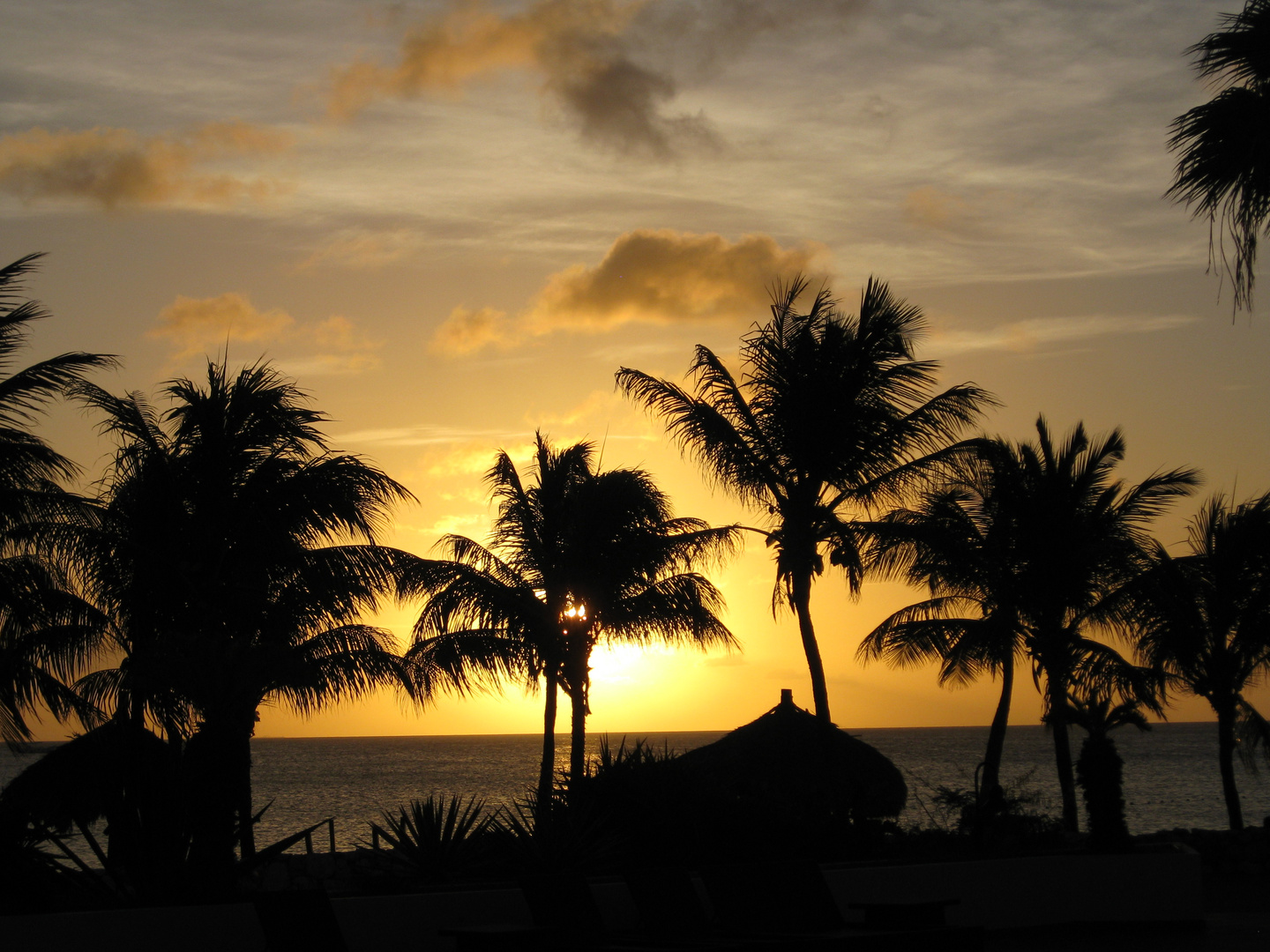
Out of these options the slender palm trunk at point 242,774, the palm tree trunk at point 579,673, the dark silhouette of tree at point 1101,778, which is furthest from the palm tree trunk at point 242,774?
the palm tree trunk at point 579,673

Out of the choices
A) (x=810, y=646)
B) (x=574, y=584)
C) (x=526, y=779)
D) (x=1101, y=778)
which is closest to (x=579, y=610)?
(x=574, y=584)

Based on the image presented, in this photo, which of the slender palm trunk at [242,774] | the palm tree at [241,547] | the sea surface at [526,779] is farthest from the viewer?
the sea surface at [526,779]

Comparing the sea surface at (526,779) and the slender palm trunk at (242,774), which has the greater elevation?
the slender palm trunk at (242,774)

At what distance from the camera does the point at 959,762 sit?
110625 millimetres

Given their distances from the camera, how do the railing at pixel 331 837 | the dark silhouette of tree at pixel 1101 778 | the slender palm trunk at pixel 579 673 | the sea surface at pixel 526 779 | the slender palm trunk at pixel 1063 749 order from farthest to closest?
the sea surface at pixel 526 779, the slender palm trunk at pixel 579 673, the slender palm trunk at pixel 1063 749, the dark silhouette of tree at pixel 1101 778, the railing at pixel 331 837

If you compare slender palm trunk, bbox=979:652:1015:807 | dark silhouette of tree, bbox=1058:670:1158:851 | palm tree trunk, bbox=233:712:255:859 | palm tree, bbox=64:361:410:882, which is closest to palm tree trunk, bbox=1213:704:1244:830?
Result: slender palm trunk, bbox=979:652:1015:807

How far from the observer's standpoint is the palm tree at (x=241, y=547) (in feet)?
49.3

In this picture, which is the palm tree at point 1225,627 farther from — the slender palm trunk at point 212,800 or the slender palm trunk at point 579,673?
the slender palm trunk at point 212,800

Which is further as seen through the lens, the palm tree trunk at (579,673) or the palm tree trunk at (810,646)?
the palm tree trunk at (579,673)

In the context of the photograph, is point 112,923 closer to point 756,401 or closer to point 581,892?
point 581,892

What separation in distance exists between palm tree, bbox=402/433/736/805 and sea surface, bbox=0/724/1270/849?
5643 millimetres

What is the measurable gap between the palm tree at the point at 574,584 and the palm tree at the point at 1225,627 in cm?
751

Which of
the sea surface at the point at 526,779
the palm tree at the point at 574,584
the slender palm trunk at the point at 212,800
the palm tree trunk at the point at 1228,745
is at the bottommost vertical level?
the sea surface at the point at 526,779

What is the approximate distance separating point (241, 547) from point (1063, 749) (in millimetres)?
12742
